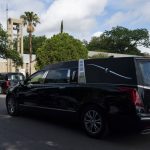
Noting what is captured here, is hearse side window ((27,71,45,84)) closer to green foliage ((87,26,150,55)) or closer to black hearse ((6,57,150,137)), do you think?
black hearse ((6,57,150,137))

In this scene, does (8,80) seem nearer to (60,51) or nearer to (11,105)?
(11,105)

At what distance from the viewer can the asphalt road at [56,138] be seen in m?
7.79

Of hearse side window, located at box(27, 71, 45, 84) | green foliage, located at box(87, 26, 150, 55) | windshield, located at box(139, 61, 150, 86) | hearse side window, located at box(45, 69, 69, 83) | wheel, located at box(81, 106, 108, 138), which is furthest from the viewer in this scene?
green foliage, located at box(87, 26, 150, 55)

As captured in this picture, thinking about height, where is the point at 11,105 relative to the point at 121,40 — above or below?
below

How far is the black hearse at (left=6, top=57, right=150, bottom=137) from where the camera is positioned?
7.82m

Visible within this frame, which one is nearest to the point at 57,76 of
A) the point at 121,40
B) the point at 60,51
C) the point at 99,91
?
the point at 99,91

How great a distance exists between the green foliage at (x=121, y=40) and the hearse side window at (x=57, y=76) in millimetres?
101382

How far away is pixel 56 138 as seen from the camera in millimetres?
8547

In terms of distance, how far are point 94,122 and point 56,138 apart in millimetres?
893

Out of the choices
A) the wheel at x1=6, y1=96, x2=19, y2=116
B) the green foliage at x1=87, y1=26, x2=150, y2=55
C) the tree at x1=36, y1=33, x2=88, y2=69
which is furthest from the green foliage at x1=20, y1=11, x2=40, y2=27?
the green foliage at x1=87, y1=26, x2=150, y2=55

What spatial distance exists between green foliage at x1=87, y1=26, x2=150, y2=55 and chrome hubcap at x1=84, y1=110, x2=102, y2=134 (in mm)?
102868

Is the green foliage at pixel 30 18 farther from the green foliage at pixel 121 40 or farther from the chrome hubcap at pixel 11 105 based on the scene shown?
the green foliage at pixel 121 40

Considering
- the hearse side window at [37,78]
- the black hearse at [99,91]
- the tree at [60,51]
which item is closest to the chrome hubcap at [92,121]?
the black hearse at [99,91]

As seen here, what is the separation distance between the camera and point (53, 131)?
9.34 m
